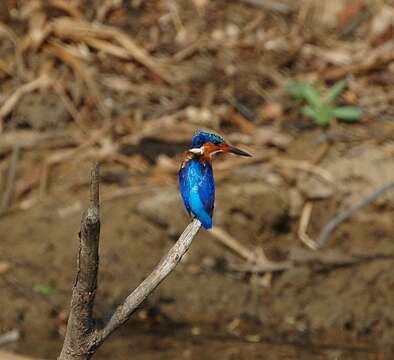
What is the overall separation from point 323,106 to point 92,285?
4.77 metres

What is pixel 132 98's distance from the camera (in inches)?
307

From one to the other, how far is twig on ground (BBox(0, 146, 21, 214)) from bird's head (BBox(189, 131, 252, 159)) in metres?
4.51

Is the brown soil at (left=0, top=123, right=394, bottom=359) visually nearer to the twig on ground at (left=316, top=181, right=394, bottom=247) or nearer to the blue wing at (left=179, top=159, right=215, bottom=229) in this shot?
the twig on ground at (left=316, top=181, right=394, bottom=247)

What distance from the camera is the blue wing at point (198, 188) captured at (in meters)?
2.60

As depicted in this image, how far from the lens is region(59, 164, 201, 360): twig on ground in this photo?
8.74 ft

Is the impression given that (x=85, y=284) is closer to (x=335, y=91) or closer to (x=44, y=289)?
(x=44, y=289)

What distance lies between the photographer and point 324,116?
7281 millimetres

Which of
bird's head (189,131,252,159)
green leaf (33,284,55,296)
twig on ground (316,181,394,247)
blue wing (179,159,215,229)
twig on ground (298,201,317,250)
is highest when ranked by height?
bird's head (189,131,252,159)

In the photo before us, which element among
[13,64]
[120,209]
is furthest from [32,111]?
[120,209]

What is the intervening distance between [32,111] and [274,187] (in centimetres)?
196

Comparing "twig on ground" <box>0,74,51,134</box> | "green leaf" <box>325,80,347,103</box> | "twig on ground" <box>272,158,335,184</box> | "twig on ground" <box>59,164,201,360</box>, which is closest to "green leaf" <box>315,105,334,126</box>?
"green leaf" <box>325,80,347,103</box>

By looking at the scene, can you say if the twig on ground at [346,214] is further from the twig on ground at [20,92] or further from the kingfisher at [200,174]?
the kingfisher at [200,174]

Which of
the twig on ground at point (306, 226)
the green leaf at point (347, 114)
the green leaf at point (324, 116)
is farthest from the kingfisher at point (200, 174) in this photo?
the green leaf at point (347, 114)

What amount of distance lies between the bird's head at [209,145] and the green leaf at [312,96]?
4.91 metres
